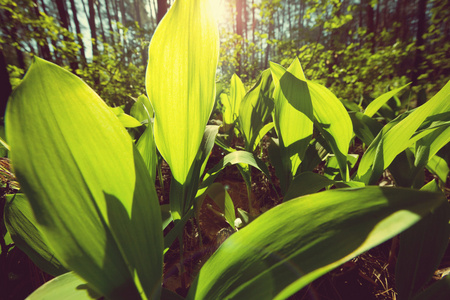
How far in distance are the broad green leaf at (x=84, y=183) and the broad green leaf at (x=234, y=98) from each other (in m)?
0.95

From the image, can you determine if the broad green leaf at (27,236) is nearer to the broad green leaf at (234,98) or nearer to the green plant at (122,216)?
the green plant at (122,216)

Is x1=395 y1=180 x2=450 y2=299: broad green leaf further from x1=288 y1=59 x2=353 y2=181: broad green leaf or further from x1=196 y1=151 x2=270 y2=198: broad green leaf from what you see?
x1=196 y1=151 x2=270 y2=198: broad green leaf

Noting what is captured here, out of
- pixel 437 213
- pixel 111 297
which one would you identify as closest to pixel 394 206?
pixel 437 213

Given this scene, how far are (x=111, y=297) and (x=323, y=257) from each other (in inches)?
11.4

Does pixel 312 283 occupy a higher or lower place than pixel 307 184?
lower

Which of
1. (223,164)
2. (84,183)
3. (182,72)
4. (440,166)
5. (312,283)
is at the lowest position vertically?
(312,283)

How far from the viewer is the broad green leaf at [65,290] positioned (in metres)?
0.30

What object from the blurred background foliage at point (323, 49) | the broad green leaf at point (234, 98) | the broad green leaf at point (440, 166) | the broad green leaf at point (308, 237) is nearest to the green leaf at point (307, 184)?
the broad green leaf at point (308, 237)

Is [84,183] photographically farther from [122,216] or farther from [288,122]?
[288,122]

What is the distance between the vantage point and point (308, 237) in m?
0.26

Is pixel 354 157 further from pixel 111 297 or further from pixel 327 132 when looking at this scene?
pixel 111 297

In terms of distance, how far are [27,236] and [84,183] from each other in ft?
0.97

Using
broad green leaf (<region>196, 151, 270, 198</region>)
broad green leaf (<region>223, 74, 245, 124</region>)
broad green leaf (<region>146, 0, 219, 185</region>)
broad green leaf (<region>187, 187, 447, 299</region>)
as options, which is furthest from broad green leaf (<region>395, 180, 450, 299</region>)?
broad green leaf (<region>223, 74, 245, 124</region>)

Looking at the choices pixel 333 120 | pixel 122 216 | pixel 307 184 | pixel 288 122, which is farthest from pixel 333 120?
pixel 122 216
